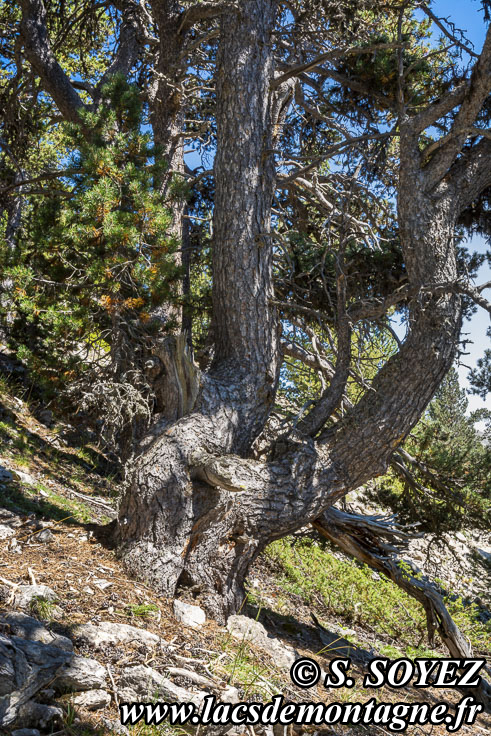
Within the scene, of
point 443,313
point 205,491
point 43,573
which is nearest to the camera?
point 43,573

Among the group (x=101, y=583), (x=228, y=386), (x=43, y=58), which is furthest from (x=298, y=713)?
(x=43, y=58)

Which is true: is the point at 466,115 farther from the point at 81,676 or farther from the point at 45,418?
the point at 45,418

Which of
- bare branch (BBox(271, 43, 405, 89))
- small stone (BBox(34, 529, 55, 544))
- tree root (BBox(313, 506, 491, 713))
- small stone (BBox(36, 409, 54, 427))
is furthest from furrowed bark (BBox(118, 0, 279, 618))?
small stone (BBox(36, 409, 54, 427))

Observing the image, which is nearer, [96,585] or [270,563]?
[96,585]

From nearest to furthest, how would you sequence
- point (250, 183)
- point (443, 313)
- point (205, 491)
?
1. point (205, 491)
2. point (443, 313)
3. point (250, 183)

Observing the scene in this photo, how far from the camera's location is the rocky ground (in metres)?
2.47

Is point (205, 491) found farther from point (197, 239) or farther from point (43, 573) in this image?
point (197, 239)

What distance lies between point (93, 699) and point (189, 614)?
4.26 ft

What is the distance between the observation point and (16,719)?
2268mm

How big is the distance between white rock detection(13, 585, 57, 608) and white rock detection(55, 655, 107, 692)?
56 cm

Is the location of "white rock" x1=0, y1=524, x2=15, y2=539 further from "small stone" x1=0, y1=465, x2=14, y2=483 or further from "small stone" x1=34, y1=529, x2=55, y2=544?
"small stone" x1=0, y1=465, x2=14, y2=483

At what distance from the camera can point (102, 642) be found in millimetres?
2996

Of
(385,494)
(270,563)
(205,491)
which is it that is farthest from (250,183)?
(270,563)

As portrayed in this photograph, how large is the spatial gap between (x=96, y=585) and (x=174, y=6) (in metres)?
6.99
